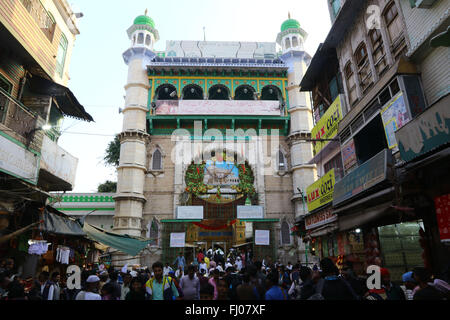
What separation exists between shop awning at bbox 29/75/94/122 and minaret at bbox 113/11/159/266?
22.0 ft

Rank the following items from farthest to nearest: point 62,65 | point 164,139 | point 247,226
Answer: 1. point 247,226
2. point 164,139
3. point 62,65

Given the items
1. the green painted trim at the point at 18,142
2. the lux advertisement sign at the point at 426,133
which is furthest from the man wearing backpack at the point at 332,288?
the green painted trim at the point at 18,142

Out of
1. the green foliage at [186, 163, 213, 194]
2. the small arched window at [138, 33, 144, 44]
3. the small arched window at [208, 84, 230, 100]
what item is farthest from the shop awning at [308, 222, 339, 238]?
the small arched window at [138, 33, 144, 44]

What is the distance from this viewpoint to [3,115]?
883cm

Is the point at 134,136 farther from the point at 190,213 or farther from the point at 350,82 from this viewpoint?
the point at 350,82

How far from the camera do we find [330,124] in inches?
540

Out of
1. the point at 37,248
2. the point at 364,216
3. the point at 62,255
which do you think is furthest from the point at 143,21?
the point at 364,216

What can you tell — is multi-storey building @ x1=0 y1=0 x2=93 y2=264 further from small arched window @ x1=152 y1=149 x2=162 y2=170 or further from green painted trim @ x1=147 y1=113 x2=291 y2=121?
small arched window @ x1=152 y1=149 x2=162 y2=170

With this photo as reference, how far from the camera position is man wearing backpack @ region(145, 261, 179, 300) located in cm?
553

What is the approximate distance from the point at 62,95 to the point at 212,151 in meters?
11.7

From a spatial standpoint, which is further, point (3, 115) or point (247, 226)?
point (247, 226)

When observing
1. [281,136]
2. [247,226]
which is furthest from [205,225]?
[281,136]
